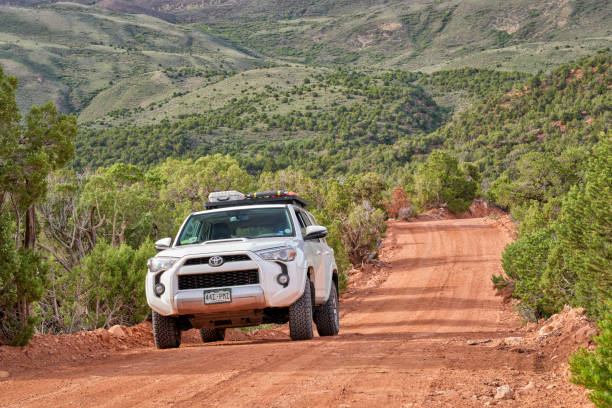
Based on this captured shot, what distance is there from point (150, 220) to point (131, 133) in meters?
81.5

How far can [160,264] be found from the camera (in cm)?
834

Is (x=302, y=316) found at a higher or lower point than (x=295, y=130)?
lower

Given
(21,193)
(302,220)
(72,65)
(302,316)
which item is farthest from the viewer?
(72,65)

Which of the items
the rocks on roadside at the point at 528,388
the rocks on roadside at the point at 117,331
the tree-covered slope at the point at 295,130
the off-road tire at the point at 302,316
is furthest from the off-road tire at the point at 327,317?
the tree-covered slope at the point at 295,130

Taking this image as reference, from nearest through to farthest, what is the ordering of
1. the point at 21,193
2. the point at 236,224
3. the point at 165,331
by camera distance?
the point at 21,193, the point at 165,331, the point at 236,224

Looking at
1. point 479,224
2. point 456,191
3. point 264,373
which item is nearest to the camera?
point 264,373

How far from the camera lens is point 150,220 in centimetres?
1744

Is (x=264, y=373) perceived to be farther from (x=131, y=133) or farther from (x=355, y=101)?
(x=355, y=101)

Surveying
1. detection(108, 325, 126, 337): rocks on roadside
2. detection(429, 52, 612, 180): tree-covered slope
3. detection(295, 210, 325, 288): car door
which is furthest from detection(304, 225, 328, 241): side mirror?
detection(429, 52, 612, 180): tree-covered slope

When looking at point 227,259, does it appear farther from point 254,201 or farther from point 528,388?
point 528,388

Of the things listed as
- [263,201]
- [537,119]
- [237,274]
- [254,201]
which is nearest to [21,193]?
[237,274]

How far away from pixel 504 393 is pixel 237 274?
13.8 feet

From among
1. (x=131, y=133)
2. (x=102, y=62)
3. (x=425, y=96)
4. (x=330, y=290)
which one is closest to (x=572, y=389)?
(x=330, y=290)

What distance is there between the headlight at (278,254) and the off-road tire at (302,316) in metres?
0.53
